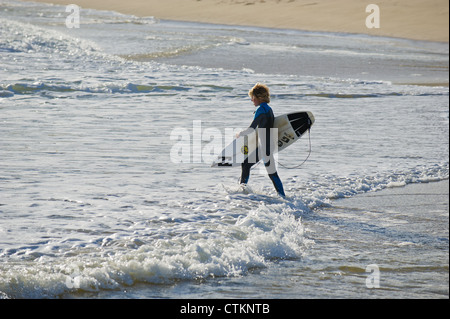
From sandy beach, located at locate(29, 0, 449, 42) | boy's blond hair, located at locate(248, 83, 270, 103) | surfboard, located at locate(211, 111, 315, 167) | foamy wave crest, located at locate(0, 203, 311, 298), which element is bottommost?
foamy wave crest, located at locate(0, 203, 311, 298)

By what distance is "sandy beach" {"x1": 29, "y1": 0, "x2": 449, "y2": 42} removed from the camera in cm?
3275

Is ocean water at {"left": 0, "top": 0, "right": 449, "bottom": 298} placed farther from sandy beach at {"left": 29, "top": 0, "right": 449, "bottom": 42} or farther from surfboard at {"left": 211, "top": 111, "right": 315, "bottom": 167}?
sandy beach at {"left": 29, "top": 0, "right": 449, "bottom": 42}

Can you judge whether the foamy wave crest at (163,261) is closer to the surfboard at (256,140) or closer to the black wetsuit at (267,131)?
the black wetsuit at (267,131)

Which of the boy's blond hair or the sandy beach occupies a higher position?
the sandy beach

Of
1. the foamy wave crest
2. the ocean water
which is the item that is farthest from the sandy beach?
the foamy wave crest

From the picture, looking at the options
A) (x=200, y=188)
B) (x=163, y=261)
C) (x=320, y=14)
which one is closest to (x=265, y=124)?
(x=200, y=188)

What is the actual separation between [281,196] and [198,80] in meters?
11.6

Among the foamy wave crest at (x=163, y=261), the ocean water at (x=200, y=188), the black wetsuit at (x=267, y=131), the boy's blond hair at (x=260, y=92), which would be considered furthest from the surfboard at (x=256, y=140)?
the foamy wave crest at (x=163, y=261)

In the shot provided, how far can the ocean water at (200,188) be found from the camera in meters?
5.11

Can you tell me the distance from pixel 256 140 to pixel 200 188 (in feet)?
3.18

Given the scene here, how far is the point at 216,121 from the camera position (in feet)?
42.7

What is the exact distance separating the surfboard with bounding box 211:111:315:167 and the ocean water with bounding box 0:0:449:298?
0.98 ft

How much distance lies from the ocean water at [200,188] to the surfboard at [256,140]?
299 millimetres
